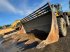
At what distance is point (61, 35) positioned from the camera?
6.96 m

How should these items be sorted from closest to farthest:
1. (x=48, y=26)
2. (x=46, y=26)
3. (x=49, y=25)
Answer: (x=49, y=25)
(x=48, y=26)
(x=46, y=26)

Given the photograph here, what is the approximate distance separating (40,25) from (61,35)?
1.70 meters

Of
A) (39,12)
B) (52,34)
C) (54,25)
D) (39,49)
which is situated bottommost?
(39,49)

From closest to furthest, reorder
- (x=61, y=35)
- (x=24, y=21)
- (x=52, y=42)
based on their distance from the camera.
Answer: (x=52, y=42), (x=61, y=35), (x=24, y=21)

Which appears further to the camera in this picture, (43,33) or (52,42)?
(43,33)

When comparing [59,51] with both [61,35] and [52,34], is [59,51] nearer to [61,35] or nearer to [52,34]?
[52,34]

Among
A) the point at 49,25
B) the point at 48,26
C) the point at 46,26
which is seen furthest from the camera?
the point at 46,26

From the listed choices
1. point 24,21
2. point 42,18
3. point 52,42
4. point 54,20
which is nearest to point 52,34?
point 52,42

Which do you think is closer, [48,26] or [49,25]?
[49,25]

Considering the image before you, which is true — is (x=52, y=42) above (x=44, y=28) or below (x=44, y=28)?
below

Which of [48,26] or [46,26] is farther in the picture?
[46,26]

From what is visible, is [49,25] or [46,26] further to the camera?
[46,26]

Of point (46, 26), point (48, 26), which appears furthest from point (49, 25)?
point (46, 26)

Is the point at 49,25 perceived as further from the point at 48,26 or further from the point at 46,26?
the point at 46,26
